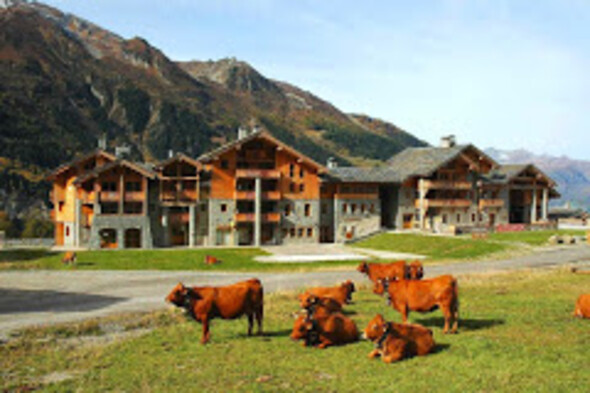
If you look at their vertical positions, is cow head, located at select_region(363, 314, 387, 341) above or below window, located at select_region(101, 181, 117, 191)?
below

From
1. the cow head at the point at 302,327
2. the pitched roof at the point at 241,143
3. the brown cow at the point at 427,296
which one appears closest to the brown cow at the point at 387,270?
the brown cow at the point at 427,296

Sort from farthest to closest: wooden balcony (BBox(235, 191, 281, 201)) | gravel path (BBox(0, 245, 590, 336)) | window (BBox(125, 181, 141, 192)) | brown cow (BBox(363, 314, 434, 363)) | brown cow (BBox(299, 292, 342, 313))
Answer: wooden balcony (BBox(235, 191, 281, 201)) → window (BBox(125, 181, 141, 192)) → gravel path (BBox(0, 245, 590, 336)) → brown cow (BBox(299, 292, 342, 313)) → brown cow (BBox(363, 314, 434, 363))

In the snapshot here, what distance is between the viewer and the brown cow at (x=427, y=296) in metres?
17.8

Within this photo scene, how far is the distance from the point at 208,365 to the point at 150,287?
68.5 ft

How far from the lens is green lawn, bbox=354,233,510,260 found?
52553 millimetres

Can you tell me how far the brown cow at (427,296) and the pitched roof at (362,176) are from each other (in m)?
56.7

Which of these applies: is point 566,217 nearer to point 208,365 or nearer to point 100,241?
point 100,241

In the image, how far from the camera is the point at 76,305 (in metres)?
29.4

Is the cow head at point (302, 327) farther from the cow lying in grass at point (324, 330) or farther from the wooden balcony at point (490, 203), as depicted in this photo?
the wooden balcony at point (490, 203)

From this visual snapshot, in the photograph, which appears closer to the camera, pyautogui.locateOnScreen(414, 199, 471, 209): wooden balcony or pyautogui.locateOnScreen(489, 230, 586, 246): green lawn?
pyautogui.locateOnScreen(489, 230, 586, 246): green lawn

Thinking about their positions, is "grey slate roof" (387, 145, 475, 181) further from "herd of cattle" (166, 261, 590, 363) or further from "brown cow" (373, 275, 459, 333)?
"brown cow" (373, 275, 459, 333)

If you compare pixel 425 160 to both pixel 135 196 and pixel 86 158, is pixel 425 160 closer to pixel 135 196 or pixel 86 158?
pixel 135 196

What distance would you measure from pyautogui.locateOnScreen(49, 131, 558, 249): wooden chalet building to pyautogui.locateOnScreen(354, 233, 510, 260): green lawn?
571 centimetres

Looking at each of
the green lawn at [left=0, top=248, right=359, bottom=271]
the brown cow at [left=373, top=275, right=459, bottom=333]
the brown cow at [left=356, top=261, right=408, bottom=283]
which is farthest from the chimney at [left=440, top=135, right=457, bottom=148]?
the brown cow at [left=373, top=275, right=459, bottom=333]
